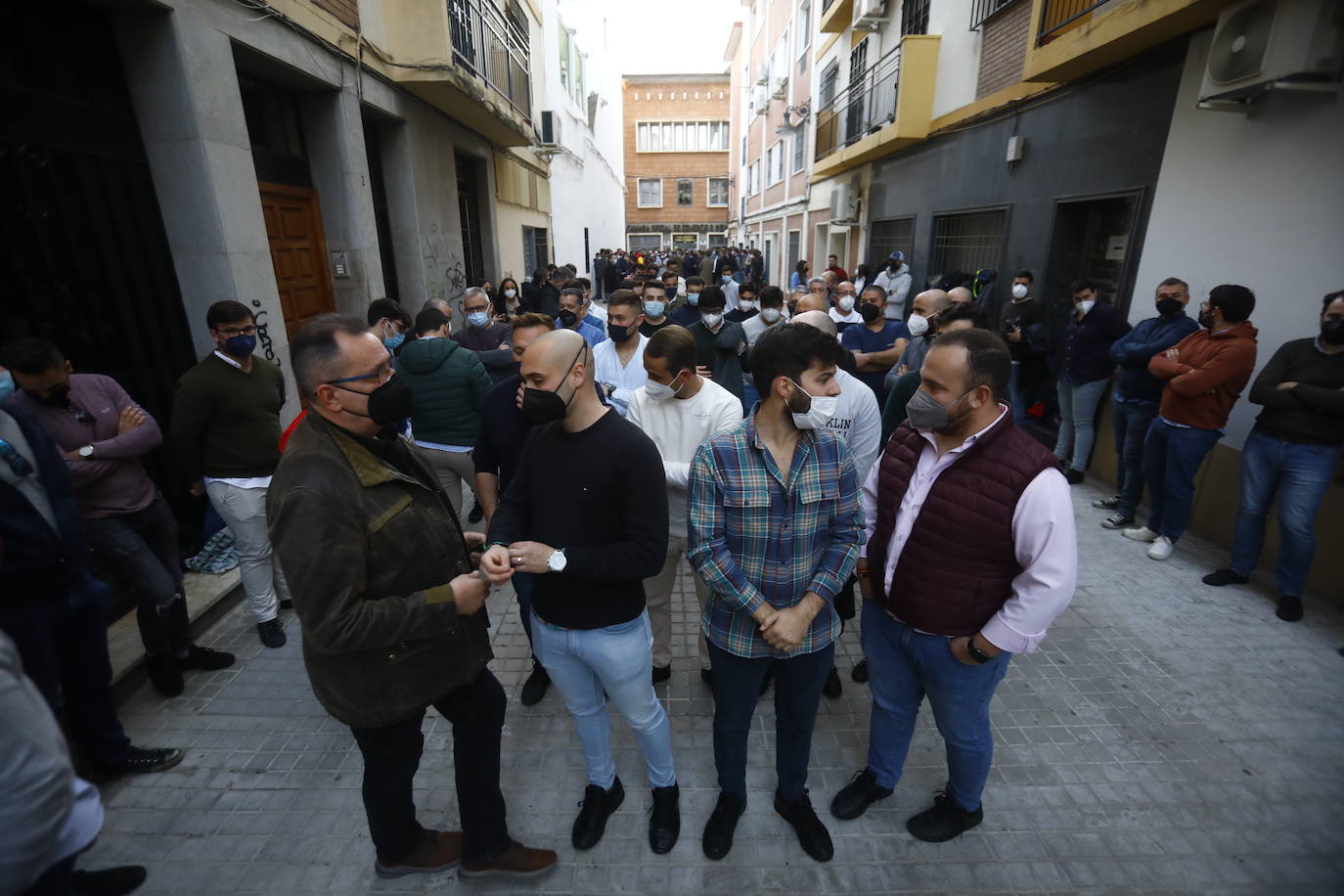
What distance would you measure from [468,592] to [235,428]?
2.47 metres

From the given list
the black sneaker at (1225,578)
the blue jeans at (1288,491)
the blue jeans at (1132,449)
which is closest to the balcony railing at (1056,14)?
the blue jeans at (1132,449)

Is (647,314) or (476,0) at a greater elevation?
(476,0)

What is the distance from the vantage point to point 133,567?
123 inches

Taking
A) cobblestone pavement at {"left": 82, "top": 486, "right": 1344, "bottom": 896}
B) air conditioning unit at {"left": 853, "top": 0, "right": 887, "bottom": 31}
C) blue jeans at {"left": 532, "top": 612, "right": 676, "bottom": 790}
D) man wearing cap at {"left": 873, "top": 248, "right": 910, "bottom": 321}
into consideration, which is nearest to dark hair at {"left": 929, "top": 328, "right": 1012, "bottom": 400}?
blue jeans at {"left": 532, "top": 612, "right": 676, "bottom": 790}

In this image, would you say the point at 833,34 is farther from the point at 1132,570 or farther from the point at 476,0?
the point at 1132,570

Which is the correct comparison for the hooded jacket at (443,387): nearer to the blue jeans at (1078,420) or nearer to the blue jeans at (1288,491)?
the blue jeans at (1288,491)

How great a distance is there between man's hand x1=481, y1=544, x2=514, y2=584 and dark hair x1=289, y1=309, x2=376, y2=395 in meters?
0.68

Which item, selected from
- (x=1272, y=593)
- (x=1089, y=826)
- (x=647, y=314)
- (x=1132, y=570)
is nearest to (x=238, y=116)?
(x=647, y=314)

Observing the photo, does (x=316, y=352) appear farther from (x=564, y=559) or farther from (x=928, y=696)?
(x=928, y=696)

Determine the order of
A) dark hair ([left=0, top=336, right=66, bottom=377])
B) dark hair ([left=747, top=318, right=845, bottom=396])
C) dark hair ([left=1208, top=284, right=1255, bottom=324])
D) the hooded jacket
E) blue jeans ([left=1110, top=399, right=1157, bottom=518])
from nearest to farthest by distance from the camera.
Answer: dark hair ([left=747, top=318, right=845, bottom=396])
dark hair ([left=0, top=336, right=66, bottom=377])
the hooded jacket
dark hair ([left=1208, top=284, right=1255, bottom=324])
blue jeans ([left=1110, top=399, right=1157, bottom=518])

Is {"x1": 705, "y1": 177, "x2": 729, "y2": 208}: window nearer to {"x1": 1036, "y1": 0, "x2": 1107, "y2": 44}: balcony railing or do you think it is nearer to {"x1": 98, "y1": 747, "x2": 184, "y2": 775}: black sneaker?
{"x1": 1036, "y1": 0, "x2": 1107, "y2": 44}: balcony railing

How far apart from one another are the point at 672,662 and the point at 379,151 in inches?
307

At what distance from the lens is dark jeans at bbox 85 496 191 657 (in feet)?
10.1

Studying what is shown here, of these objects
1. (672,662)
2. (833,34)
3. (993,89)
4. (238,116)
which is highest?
(833,34)
